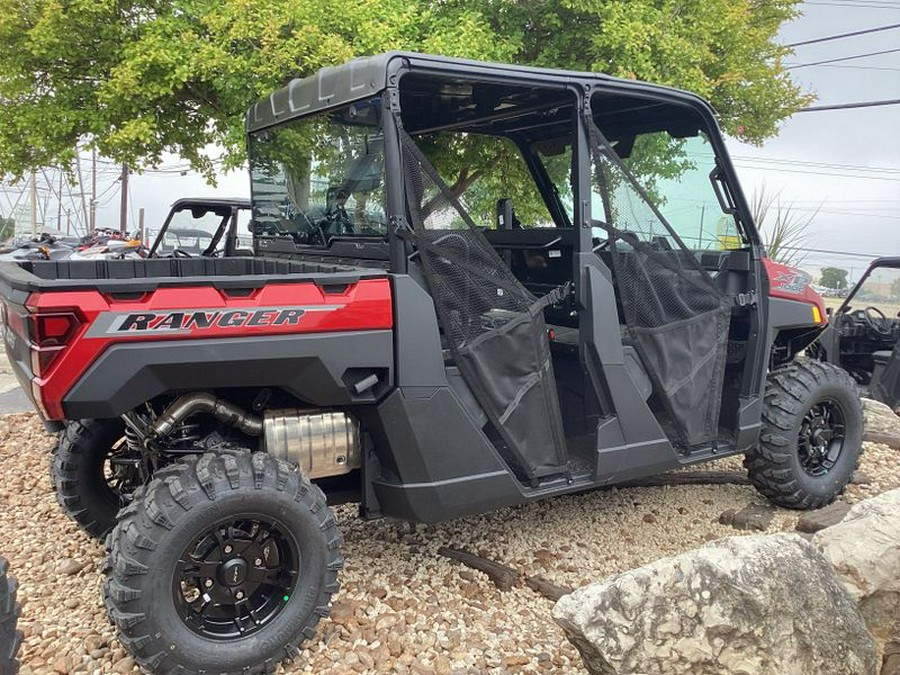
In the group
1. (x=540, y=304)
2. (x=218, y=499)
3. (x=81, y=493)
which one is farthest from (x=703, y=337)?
(x=81, y=493)

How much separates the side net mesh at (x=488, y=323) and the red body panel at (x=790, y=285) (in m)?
1.56

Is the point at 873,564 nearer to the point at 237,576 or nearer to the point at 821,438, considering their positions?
the point at 821,438

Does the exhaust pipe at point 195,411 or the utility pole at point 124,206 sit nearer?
the exhaust pipe at point 195,411

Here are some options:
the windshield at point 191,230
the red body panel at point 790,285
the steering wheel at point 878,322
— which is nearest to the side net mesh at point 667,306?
the red body panel at point 790,285

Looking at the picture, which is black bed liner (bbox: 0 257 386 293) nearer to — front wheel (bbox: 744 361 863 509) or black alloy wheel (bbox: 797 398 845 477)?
front wheel (bbox: 744 361 863 509)

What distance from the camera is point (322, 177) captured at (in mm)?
3615

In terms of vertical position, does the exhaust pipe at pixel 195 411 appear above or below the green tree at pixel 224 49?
below

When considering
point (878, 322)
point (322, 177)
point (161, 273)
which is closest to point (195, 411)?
point (322, 177)

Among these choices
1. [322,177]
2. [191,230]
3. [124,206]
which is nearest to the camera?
[322,177]

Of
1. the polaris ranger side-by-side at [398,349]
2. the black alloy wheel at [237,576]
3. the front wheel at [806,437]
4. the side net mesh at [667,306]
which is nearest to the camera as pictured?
the polaris ranger side-by-side at [398,349]

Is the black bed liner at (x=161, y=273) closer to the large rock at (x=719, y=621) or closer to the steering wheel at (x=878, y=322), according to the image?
the large rock at (x=719, y=621)

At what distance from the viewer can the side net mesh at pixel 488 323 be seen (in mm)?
3105

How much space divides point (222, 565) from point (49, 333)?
1.01 m

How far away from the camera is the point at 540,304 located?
3.33 m
